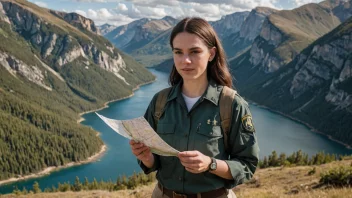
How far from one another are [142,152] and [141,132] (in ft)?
2.26

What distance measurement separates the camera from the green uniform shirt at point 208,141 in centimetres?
515

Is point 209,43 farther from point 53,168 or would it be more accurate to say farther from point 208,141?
point 53,168

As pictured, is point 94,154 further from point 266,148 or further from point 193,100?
point 193,100

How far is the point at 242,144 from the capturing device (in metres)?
5.14

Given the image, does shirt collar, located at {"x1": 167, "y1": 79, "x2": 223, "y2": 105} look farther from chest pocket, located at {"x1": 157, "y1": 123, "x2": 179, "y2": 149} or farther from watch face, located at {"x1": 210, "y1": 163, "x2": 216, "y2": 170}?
watch face, located at {"x1": 210, "y1": 163, "x2": 216, "y2": 170}

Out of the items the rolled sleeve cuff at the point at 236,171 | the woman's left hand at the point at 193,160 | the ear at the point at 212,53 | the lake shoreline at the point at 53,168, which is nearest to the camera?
the woman's left hand at the point at 193,160

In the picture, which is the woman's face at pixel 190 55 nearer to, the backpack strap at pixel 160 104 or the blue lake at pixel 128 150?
the backpack strap at pixel 160 104

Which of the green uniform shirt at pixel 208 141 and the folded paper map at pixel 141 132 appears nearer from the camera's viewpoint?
the folded paper map at pixel 141 132

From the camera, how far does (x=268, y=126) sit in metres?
185

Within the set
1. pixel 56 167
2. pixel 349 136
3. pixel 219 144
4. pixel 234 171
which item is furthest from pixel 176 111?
pixel 349 136

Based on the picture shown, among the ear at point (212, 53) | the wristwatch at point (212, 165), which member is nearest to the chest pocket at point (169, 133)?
the wristwatch at point (212, 165)

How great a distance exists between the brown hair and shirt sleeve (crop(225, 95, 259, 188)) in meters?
0.71

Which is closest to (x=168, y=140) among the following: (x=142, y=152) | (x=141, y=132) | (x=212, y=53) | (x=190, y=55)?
(x=142, y=152)

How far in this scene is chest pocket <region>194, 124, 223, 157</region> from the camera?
5.14m
